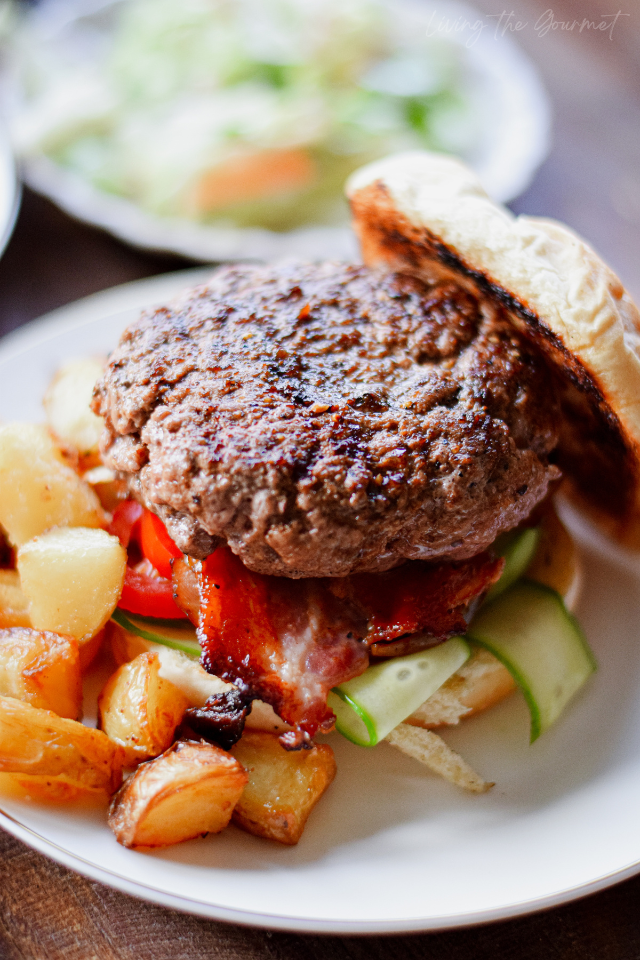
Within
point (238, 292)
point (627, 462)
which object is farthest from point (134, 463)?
point (627, 462)

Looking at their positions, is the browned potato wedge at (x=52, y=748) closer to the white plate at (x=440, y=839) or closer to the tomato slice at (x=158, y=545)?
the white plate at (x=440, y=839)

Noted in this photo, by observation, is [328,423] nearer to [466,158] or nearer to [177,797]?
[177,797]

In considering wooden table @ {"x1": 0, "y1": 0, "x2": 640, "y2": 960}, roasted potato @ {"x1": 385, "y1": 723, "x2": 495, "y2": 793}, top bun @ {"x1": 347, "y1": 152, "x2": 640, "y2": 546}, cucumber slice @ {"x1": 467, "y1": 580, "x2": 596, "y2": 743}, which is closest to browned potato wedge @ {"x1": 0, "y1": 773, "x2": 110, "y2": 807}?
wooden table @ {"x1": 0, "y1": 0, "x2": 640, "y2": 960}

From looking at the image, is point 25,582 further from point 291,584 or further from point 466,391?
point 466,391

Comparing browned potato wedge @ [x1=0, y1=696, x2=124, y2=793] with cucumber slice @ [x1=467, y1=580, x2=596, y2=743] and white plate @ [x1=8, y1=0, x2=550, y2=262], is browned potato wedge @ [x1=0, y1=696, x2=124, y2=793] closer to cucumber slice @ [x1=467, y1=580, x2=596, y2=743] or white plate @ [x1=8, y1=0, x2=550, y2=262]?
cucumber slice @ [x1=467, y1=580, x2=596, y2=743]

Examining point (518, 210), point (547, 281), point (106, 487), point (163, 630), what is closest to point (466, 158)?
point (518, 210)
